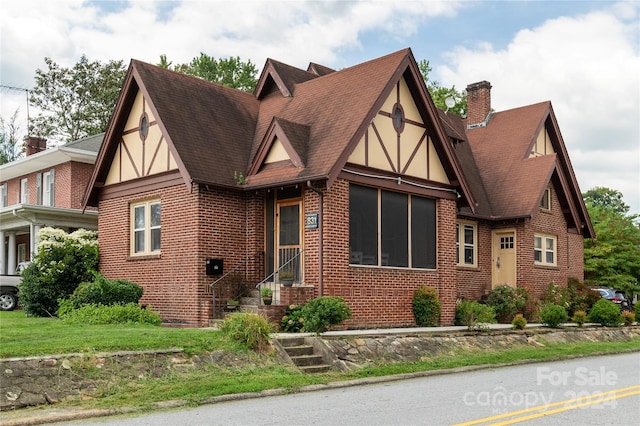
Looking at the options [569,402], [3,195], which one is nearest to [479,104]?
[3,195]

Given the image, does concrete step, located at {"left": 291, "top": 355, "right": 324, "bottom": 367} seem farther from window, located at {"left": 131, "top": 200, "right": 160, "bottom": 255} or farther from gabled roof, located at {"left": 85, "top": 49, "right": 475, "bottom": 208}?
window, located at {"left": 131, "top": 200, "right": 160, "bottom": 255}

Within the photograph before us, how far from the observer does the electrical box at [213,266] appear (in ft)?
60.8

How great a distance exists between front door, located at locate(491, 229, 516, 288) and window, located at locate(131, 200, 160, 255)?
12.7 m

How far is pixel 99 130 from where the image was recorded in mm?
47156

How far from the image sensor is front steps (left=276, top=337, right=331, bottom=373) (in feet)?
46.0

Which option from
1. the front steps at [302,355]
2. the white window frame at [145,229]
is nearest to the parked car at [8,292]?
the white window frame at [145,229]

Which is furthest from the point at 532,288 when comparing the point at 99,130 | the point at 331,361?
the point at 99,130

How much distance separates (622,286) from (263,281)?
91.2 ft

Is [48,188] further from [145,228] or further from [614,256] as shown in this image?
[614,256]

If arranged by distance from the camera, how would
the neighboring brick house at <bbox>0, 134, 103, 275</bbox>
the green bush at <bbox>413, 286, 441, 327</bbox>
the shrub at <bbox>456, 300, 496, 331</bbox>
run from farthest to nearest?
A: the neighboring brick house at <bbox>0, 134, 103, 275</bbox> → the green bush at <bbox>413, 286, 441, 327</bbox> → the shrub at <bbox>456, 300, 496, 331</bbox>

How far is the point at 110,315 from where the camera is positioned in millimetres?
17656

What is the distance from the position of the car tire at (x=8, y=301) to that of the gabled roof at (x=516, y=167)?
657 inches

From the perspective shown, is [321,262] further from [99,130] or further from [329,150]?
[99,130]

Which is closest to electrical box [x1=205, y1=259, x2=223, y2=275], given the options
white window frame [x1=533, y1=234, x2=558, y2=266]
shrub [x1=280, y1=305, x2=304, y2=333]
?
shrub [x1=280, y1=305, x2=304, y2=333]
